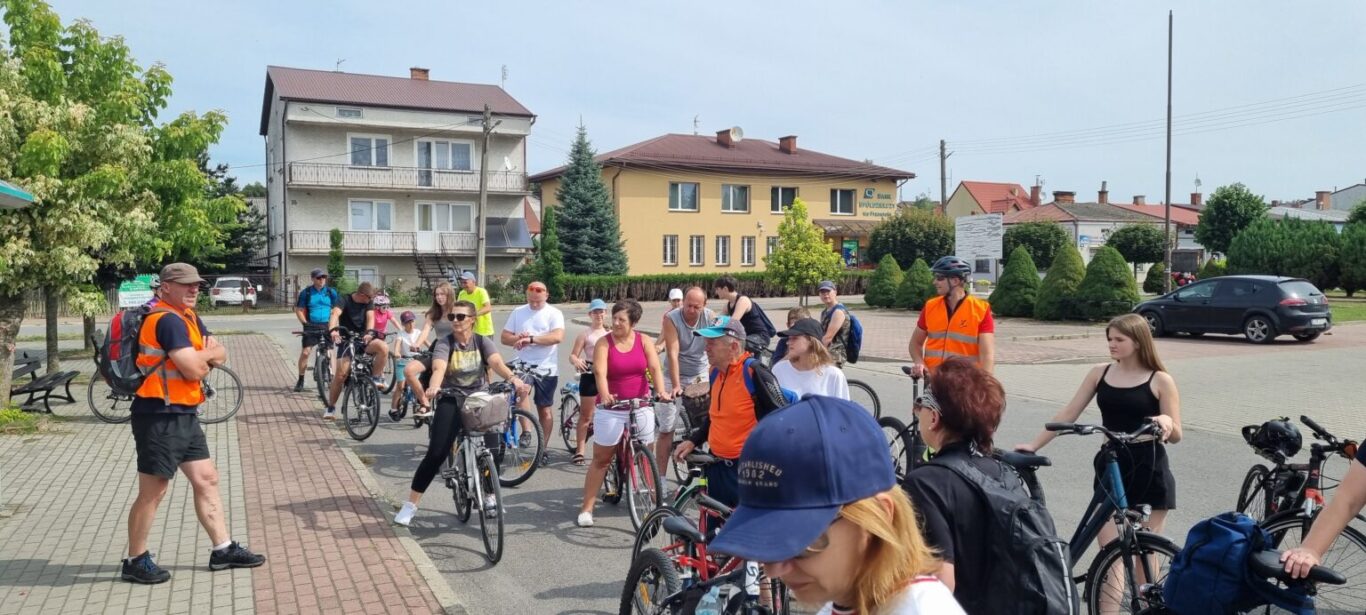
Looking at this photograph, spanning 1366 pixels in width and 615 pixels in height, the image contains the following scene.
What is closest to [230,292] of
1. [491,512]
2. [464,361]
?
[464,361]

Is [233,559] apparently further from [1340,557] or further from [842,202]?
[842,202]

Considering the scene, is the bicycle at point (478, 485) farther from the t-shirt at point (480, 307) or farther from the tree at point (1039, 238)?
the tree at point (1039, 238)

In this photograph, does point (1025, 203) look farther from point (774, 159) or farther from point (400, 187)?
point (400, 187)

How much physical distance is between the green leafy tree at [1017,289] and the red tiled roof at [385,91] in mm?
26477

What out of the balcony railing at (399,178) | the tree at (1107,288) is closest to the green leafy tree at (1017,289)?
the tree at (1107,288)

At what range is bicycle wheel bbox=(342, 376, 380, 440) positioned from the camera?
10.8 m

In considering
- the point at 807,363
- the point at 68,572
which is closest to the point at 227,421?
the point at 68,572

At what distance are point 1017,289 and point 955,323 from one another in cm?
2388

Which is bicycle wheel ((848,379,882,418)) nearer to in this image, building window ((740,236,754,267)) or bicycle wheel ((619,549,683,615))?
bicycle wheel ((619,549,683,615))

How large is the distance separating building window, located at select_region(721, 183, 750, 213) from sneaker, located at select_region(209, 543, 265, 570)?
157 ft

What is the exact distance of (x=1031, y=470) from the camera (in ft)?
12.5

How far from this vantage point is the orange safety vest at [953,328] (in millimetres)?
7023

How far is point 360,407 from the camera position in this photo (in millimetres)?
10930

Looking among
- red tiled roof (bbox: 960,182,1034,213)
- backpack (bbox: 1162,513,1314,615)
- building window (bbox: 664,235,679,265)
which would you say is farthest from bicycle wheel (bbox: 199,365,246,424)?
red tiled roof (bbox: 960,182,1034,213)
